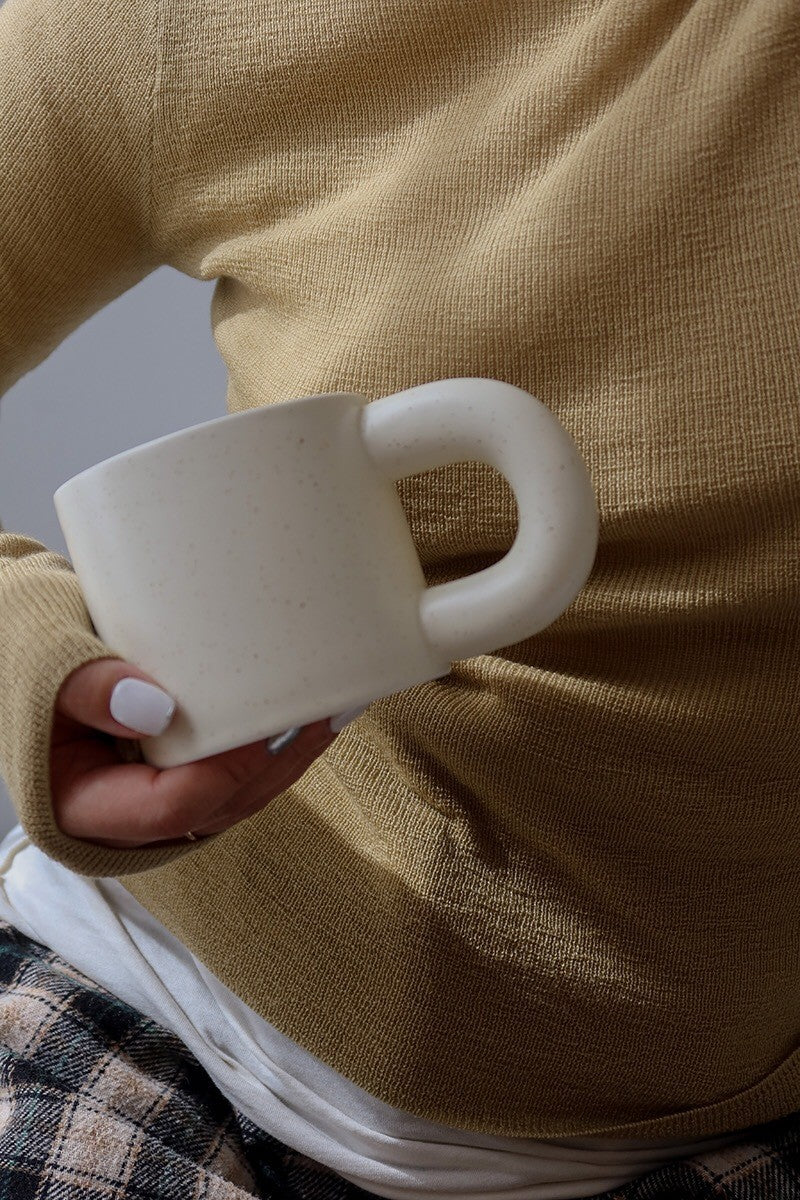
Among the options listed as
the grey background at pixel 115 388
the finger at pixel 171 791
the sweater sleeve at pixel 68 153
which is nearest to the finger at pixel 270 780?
the finger at pixel 171 791

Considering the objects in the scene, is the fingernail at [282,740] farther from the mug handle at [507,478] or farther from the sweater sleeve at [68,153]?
the sweater sleeve at [68,153]

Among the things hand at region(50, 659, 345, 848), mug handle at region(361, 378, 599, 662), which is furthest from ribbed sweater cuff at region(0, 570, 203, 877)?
mug handle at region(361, 378, 599, 662)

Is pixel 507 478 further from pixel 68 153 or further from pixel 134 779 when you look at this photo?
pixel 68 153

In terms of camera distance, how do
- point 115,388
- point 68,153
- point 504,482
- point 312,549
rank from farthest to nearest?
Answer: point 115,388
point 68,153
point 504,482
point 312,549

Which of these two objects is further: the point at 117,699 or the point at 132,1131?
the point at 132,1131

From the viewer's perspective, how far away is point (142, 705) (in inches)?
14.5

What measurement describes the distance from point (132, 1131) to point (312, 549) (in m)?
0.36

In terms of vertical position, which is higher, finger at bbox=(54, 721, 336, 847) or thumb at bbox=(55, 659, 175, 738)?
thumb at bbox=(55, 659, 175, 738)

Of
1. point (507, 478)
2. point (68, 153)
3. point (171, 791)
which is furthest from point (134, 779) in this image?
point (68, 153)

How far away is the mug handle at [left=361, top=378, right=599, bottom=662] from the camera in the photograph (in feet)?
1.14

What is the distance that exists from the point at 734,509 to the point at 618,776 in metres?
0.14

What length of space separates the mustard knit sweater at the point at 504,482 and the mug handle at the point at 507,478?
16cm

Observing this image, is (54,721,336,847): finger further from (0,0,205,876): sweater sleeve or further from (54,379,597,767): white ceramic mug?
(0,0,205,876): sweater sleeve

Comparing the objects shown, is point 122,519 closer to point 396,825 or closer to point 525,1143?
point 396,825
